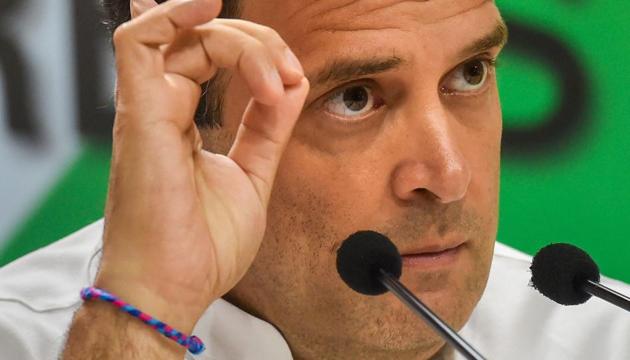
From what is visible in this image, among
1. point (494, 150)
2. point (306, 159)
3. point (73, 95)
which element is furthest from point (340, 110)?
point (73, 95)

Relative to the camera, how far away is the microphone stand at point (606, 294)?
115 cm

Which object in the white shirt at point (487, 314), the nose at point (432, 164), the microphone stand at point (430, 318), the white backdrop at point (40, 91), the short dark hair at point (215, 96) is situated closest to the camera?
the microphone stand at point (430, 318)

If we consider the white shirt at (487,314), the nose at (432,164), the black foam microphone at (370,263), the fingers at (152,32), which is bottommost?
the white shirt at (487,314)

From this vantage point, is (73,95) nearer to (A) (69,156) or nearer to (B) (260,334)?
(A) (69,156)

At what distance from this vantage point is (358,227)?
1.52m

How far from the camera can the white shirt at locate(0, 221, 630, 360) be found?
187 centimetres

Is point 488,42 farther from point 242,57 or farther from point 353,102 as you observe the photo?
point 242,57

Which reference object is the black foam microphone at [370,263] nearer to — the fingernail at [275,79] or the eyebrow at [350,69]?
the fingernail at [275,79]

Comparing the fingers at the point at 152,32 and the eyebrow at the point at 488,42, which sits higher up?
the fingers at the point at 152,32

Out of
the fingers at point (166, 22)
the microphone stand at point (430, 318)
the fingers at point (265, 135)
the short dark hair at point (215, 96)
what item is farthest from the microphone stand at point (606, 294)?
the short dark hair at point (215, 96)

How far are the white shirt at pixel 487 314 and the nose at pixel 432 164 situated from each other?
2.19 feet

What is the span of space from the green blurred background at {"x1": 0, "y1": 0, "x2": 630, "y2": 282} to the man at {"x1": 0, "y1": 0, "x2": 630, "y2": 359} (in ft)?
2.45

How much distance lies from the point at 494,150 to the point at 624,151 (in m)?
0.90

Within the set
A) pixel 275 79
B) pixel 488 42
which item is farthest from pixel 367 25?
pixel 275 79
